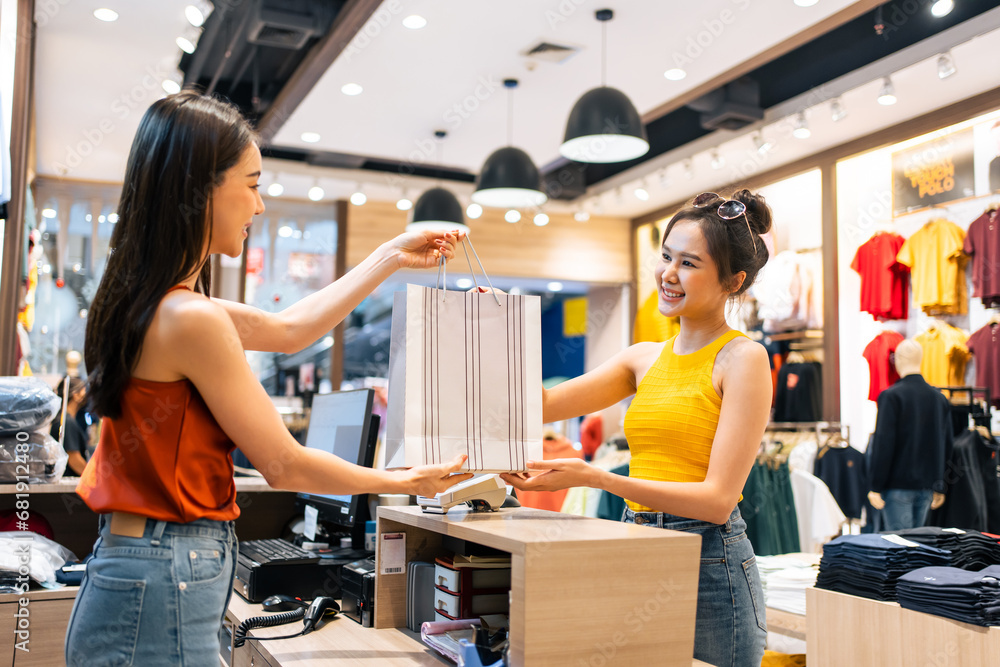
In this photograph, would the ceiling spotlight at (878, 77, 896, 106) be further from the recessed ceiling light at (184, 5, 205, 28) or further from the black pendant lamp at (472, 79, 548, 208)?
the recessed ceiling light at (184, 5, 205, 28)

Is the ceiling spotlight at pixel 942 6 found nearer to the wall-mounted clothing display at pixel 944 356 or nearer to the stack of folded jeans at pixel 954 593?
the wall-mounted clothing display at pixel 944 356

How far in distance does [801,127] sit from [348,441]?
4684mm

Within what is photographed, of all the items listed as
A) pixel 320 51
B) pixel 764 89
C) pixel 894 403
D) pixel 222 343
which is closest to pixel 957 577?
pixel 222 343

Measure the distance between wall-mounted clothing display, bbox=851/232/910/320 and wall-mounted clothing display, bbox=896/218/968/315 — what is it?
0.70 ft

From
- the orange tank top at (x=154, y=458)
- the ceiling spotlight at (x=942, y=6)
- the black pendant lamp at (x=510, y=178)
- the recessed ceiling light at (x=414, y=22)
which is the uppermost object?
the recessed ceiling light at (x=414, y=22)

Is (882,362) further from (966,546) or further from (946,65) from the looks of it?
(966,546)

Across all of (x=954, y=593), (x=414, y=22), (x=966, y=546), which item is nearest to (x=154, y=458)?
(x=954, y=593)

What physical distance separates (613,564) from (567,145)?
3879mm

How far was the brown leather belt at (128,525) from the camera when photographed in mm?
1107

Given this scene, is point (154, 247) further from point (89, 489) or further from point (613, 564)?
point (613, 564)

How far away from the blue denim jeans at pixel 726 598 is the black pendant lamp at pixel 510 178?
14.2ft

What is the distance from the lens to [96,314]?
1.15 metres

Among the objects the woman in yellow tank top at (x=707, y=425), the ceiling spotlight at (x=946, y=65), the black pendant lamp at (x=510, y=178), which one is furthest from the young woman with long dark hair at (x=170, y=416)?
the ceiling spotlight at (x=946, y=65)

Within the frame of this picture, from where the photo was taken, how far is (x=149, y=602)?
1087 mm
